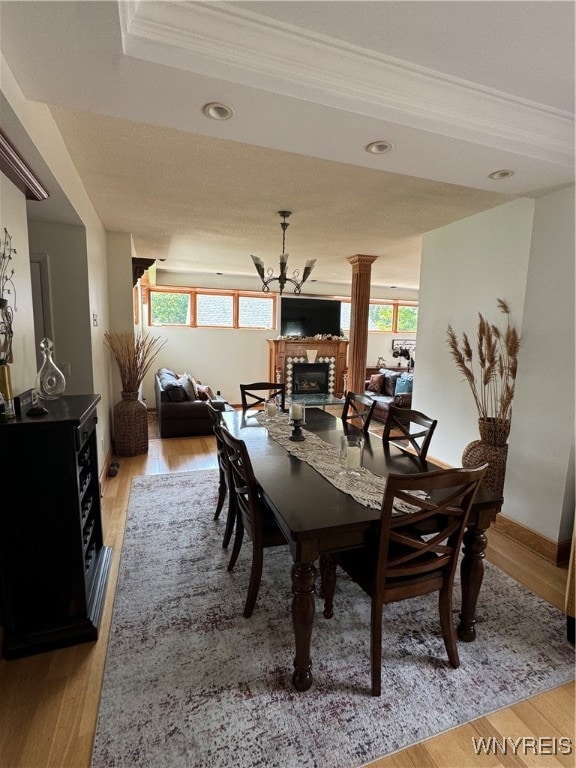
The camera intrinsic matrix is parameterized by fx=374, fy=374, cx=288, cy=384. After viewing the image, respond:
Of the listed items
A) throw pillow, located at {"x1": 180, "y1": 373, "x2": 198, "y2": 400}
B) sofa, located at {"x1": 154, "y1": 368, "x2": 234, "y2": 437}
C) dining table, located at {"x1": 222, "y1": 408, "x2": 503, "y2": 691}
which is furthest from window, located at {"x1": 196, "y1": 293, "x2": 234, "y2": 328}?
dining table, located at {"x1": 222, "y1": 408, "x2": 503, "y2": 691}

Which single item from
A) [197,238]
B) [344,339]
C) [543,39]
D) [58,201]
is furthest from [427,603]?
[344,339]

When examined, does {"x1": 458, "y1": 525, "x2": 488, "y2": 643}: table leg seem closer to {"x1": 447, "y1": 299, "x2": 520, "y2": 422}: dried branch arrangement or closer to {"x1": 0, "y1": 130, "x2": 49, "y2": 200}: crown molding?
{"x1": 447, "y1": 299, "x2": 520, "y2": 422}: dried branch arrangement

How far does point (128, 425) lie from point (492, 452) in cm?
364

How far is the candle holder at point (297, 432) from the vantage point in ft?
8.05

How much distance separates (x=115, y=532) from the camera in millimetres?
2658

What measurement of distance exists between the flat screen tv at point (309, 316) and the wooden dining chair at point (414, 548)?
5982mm

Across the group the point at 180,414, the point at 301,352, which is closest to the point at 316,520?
the point at 180,414

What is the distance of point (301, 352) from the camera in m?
7.27

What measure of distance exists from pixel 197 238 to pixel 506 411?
3772mm

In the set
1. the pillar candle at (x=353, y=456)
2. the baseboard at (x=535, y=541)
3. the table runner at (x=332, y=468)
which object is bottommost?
the baseboard at (x=535, y=541)

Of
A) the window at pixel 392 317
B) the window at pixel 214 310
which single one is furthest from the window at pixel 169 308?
the window at pixel 392 317

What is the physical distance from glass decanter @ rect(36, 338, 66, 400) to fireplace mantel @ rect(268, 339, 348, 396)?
5380 millimetres

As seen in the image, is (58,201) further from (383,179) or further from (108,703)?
(108,703)

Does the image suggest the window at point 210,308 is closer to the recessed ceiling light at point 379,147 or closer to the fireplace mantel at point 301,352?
the fireplace mantel at point 301,352
